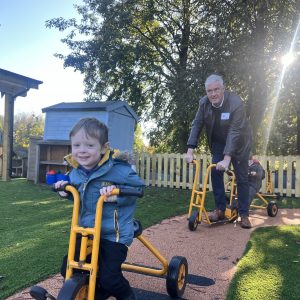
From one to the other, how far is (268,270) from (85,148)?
7.60ft

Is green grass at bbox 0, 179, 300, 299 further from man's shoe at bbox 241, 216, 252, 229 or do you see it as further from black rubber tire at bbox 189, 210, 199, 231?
man's shoe at bbox 241, 216, 252, 229

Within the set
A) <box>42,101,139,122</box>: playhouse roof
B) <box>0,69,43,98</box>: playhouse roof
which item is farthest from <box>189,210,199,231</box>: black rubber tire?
<box>0,69,43,98</box>: playhouse roof

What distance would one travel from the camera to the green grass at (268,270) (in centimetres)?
318

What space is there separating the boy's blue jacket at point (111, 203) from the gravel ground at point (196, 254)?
31.3 inches

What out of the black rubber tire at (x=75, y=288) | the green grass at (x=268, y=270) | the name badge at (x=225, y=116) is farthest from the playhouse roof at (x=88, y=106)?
the black rubber tire at (x=75, y=288)

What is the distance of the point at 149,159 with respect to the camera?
536 inches

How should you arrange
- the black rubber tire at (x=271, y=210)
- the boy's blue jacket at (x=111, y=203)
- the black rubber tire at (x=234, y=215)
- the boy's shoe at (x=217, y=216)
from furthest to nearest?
the black rubber tire at (x=271, y=210), the black rubber tire at (x=234, y=215), the boy's shoe at (x=217, y=216), the boy's blue jacket at (x=111, y=203)

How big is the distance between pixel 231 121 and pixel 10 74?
920cm

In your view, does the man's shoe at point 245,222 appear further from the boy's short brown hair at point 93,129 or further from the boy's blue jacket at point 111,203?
the boy's short brown hair at point 93,129

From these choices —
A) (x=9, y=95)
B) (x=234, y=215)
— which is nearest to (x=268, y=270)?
(x=234, y=215)

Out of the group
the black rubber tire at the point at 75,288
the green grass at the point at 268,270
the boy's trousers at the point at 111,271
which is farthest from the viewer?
the green grass at the point at 268,270

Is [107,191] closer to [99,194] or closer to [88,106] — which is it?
[99,194]

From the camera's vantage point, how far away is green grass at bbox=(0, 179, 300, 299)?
141 inches

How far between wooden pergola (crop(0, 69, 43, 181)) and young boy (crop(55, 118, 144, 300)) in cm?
1058
